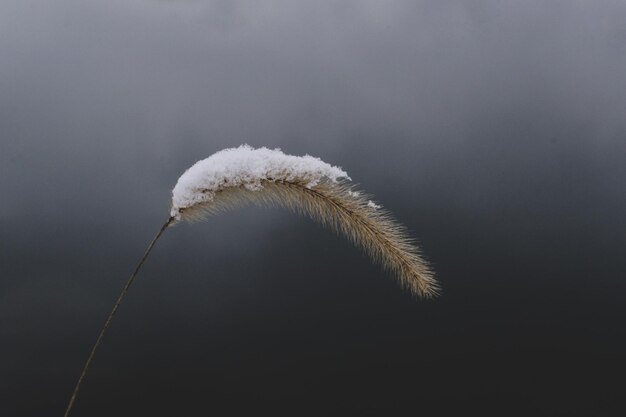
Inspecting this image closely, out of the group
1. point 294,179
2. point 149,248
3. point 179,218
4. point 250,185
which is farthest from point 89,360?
point 294,179

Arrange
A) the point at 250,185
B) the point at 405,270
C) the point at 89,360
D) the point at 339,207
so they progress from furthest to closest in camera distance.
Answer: the point at 405,270
the point at 339,207
the point at 250,185
the point at 89,360

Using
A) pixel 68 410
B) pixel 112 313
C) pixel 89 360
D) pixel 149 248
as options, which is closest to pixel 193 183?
pixel 149 248

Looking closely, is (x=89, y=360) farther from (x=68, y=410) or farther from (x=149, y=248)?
(x=149, y=248)

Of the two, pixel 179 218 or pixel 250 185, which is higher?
pixel 250 185

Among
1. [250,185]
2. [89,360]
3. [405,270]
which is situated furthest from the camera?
[405,270]

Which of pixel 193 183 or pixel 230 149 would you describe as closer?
pixel 193 183

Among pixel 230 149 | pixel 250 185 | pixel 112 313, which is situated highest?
pixel 230 149
